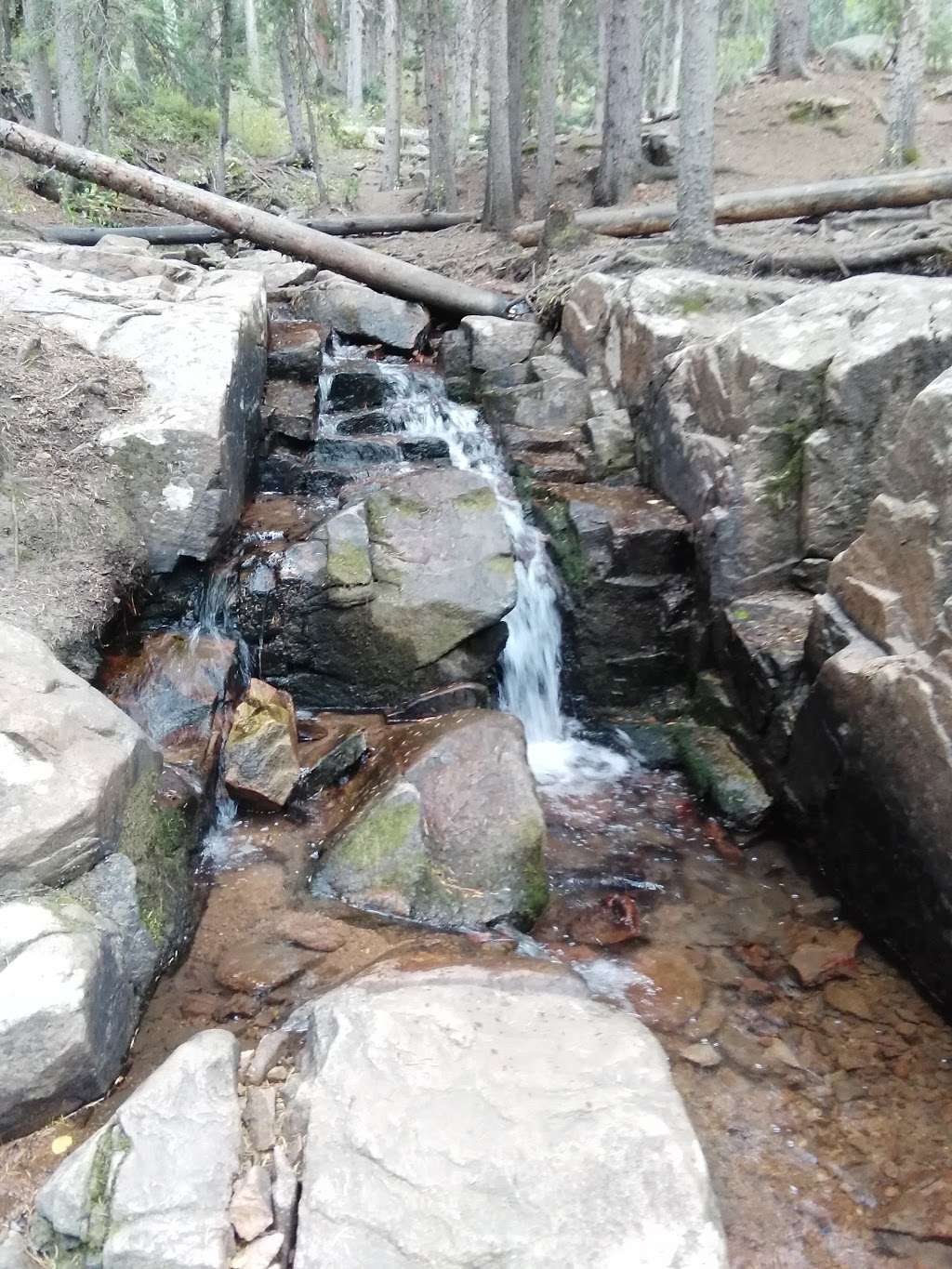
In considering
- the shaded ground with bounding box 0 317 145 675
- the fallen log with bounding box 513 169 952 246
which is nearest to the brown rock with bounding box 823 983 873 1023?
the shaded ground with bounding box 0 317 145 675

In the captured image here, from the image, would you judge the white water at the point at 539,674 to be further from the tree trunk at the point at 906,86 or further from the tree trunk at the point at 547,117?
the tree trunk at the point at 906,86

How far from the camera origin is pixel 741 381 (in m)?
5.68

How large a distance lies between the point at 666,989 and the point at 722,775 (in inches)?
69.1

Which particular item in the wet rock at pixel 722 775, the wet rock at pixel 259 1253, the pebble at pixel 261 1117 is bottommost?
the wet rock at pixel 722 775

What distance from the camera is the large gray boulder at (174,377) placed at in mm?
5586

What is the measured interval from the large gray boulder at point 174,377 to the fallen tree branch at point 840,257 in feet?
16.1

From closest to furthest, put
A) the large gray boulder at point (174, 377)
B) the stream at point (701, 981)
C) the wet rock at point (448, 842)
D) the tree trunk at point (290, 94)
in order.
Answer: the stream at point (701, 981) < the wet rock at point (448, 842) < the large gray boulder at point (174, 377) < the tree trunk at point (290, 94)

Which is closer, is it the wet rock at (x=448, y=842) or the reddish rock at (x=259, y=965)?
the reddish rock at (x=259, y=965)

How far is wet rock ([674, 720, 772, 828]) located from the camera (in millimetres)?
5355

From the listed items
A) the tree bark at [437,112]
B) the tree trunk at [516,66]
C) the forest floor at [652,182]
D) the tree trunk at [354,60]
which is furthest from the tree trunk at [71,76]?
the tree trunk at [354,60]

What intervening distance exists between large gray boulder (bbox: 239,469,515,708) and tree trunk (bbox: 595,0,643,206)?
9046mm

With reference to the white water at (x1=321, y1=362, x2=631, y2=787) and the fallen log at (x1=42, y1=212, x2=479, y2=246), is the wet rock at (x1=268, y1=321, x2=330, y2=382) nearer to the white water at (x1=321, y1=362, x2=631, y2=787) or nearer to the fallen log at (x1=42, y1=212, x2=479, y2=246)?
the white water at (x1=321, y1=362, x2=631, y2=787)

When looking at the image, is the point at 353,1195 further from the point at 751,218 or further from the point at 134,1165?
the point at 751,218

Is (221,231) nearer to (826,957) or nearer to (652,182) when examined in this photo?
(652,182)
